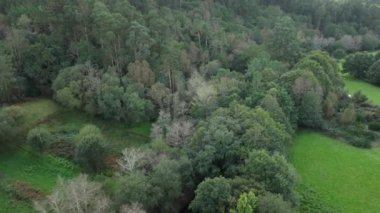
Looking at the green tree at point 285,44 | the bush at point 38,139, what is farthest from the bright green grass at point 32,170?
the green tree at point 285,44

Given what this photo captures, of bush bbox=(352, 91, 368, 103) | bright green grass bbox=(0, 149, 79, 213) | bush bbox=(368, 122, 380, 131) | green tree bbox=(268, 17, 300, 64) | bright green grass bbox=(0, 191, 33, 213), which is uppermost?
green tree bbox=(268, 17, 300, 64)

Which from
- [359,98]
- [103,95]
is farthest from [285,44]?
[103,95]

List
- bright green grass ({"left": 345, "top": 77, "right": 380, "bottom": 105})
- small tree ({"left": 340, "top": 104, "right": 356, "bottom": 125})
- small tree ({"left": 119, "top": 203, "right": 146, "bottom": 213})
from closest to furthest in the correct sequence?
small tree ({"left": 119, "top": 203, "right": 146, "bottom": 213}) → small tree ({"left": 340, "top": 104, "right": 356, "bottom": 125}) → bright green grass ({"left": 345, "top": 77, "right": 380, "bottom": 105})

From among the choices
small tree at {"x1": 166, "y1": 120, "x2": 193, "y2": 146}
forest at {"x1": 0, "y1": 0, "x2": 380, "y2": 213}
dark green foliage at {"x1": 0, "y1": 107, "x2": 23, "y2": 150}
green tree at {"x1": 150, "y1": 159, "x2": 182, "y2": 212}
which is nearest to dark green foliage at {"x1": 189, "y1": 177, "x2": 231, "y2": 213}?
forest at {"x1": 0, "y1": 0, "x2": 380, "y2": 213}

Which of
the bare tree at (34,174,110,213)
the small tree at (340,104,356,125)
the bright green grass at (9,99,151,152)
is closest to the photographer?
the bare tree at (34,174,110,213)

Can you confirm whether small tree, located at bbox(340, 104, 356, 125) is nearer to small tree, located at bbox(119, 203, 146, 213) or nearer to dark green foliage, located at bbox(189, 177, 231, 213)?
dark green foliage, located at bbox(189, 177, 231, 213)

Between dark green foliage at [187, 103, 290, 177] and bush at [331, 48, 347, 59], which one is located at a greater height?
dark green foliage at [187, 103, 290, 177]

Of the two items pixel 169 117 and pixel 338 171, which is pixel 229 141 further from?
pixel 338 171

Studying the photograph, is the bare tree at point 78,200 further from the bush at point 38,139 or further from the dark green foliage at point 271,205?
the dark green foliage at point 271,205
